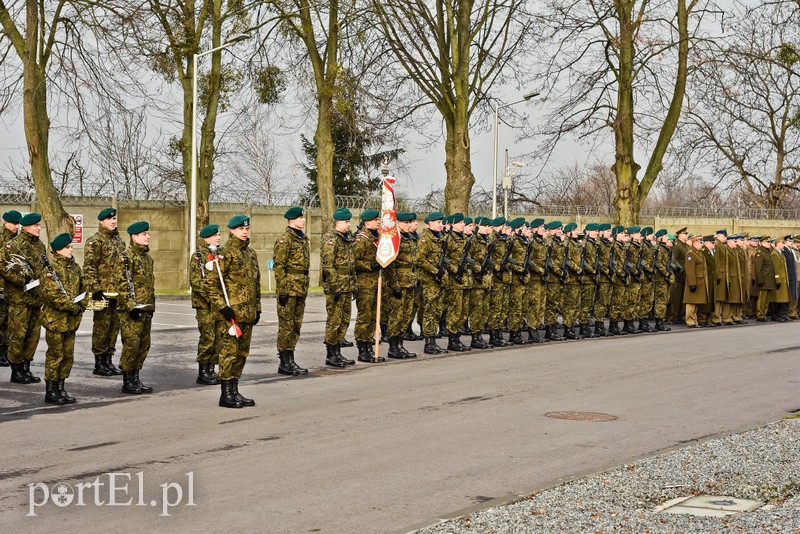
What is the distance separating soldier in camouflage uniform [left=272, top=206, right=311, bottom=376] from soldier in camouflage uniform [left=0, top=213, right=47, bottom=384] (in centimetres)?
287

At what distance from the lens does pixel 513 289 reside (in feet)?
60.8

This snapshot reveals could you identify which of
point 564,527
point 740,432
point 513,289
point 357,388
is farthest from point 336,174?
point 564,527

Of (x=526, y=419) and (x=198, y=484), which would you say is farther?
(x=526, y=419)

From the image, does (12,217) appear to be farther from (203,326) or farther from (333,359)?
(333,359)

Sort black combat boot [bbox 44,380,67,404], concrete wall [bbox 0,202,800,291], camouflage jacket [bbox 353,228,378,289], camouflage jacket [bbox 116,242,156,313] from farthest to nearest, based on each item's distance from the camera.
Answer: concrete wall [bbox 0,202,800,291] < camouflage jacket [bbox 353,228,378,289] < camouflage jacket [bbox 116,242,156,313] < black combat boot [bbox 44,380,67,404]

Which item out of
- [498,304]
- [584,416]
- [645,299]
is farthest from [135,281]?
[645,299]

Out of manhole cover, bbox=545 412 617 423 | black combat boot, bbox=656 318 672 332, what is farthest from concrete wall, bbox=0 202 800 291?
manhole cover, bbox=545 412 617 423

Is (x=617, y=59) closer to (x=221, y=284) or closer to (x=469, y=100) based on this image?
(x=469, y=100)

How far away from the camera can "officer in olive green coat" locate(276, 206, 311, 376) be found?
1394cm

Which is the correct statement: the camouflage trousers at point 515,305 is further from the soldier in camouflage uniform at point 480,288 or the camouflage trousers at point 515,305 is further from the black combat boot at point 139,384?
the black combat boot at point 139,384

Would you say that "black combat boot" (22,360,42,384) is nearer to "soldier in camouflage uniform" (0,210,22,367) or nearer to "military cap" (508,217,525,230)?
"soldier in camouflage uniform" (0,210,22,367)

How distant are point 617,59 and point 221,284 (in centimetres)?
2444

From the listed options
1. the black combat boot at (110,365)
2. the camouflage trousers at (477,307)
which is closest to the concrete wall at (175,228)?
the camouflage trousers at (477,307)

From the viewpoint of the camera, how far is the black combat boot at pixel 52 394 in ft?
37.7
